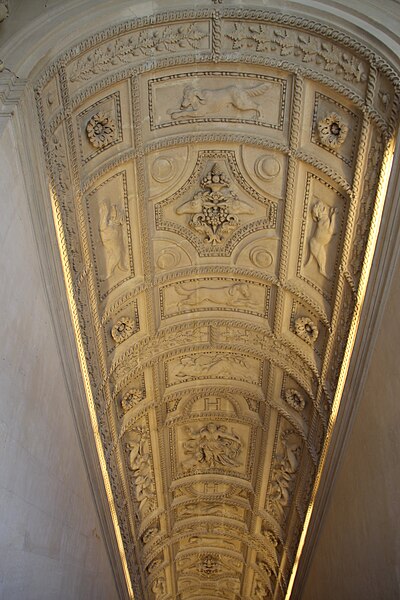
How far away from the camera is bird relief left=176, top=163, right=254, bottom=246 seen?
9.49 meters

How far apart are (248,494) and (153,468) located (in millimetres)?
2743

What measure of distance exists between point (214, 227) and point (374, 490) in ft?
14.7

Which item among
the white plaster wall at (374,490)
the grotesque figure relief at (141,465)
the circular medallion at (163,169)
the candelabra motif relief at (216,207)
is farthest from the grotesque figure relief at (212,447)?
the circular medallion at (163,169)

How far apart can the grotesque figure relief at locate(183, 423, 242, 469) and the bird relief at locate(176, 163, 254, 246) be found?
18.7 ft

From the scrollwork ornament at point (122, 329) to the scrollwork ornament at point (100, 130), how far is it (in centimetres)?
333

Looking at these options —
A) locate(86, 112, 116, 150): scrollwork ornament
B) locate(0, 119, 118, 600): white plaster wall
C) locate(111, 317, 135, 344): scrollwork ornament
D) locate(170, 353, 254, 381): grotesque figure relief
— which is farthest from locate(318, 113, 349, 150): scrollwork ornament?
locate(170, 353, 254, 381): grotesque figure relief

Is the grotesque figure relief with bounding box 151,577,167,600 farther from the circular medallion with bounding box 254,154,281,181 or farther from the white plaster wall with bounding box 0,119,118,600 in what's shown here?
the circular medallion with bounding box 254,154,281,181

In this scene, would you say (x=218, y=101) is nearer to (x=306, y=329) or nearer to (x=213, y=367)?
(x=306, y=329)

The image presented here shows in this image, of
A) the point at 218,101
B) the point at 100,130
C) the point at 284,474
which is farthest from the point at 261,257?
the point at 284,474

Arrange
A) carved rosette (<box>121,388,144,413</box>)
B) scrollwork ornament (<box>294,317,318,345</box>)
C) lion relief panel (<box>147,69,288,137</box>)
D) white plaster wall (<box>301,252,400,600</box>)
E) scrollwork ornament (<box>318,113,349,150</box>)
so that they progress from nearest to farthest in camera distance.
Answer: white plaster wall (<box>301,252,400,600</box>) → scrollwork ornament (<box>318,113,349,150</box>) → lion relief panel (<box>147,69,288,137</box>) → scrollwork ornament (<box>294,317,318,345</box>) → carved rosette (<box>121,388,144,413</box>)

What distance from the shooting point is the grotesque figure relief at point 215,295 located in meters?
11.1

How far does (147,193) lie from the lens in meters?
9.38

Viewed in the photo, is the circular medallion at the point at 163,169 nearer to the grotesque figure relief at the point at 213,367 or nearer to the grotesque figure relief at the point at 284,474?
the grotesque figure relief at the point at 213,367

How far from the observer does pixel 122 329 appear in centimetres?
1095
